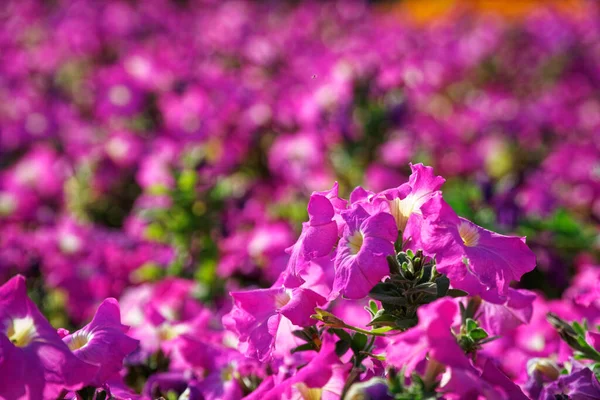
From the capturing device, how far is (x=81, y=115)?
450cm

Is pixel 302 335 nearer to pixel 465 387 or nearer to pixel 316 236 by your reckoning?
pixel 316 236

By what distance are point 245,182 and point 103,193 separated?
0.67 m

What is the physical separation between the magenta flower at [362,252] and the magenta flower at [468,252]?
0.20 ft

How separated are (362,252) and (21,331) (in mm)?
543

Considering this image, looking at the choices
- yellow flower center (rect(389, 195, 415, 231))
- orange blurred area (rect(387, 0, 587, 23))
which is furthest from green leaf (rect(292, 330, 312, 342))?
orange blurred area (rect(387, 0, 587, 23))

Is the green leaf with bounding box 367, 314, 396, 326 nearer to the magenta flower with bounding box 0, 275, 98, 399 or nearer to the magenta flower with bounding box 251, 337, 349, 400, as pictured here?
the magenta flower with bounding box 251, 337, 349, 400

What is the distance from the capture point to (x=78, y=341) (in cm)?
119

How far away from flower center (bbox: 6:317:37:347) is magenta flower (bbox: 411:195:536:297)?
62cm

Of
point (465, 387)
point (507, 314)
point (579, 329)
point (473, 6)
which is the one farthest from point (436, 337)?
point (473, 6)

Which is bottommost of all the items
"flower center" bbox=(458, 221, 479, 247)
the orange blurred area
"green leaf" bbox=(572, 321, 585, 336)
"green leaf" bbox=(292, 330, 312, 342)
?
the orange blurred area

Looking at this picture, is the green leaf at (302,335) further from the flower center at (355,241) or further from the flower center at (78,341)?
the flower center at (78,341)

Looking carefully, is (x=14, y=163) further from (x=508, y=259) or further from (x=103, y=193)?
(x=508, y=259)

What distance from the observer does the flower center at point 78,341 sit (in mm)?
1186

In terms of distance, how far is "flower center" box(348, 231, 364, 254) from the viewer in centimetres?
111
